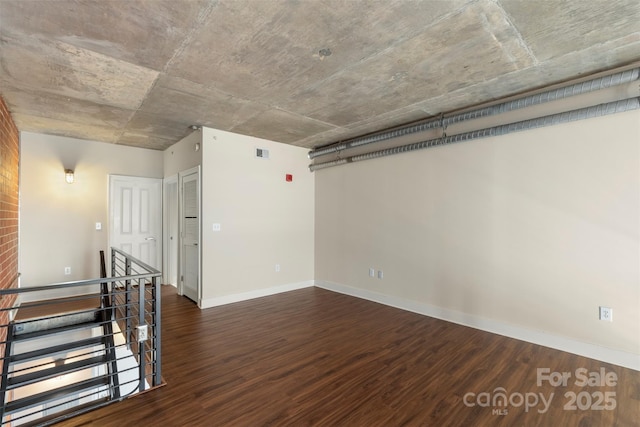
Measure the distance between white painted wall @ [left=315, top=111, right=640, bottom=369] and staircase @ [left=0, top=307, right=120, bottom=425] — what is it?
3.67 metres

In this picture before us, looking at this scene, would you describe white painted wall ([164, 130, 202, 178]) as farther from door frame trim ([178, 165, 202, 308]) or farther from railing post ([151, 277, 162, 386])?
railing post ([151, 277, 162, 386])

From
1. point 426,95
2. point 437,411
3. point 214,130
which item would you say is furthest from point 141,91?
point 437,411

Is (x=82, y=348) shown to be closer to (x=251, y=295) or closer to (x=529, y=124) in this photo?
(x=251, y=295)

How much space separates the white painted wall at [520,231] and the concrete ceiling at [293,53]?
0.76 metres

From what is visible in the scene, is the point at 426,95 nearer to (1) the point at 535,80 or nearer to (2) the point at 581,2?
(1) the point at 535,80

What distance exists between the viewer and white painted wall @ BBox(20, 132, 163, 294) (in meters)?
4.68

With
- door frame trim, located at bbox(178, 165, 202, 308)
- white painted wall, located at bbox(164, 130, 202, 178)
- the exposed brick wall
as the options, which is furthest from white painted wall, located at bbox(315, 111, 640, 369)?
the exposed brick wall

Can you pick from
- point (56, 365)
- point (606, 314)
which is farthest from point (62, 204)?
point (606, 314)

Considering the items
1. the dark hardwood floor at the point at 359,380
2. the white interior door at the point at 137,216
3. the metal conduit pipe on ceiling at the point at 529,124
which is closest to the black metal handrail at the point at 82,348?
the dark hardwood floor at the point at 359,380

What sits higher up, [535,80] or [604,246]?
[535,80]

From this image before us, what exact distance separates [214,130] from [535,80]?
13.8ft

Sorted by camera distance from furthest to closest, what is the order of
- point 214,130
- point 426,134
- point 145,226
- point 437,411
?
point 145,226 → point 214,130 → point 426,134 → point 437,411

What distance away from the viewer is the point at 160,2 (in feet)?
6.06

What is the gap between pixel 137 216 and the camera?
5.71 meters
